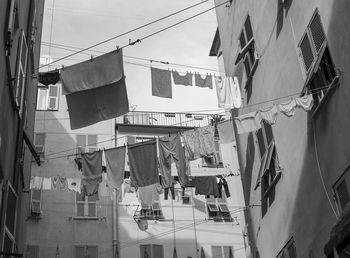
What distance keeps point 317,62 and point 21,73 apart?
20.0 ft

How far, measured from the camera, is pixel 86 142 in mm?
28750

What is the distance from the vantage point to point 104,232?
86.2 ft

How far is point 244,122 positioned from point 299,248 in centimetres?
305

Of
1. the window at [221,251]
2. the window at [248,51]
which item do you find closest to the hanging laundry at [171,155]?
the window at [248,51]

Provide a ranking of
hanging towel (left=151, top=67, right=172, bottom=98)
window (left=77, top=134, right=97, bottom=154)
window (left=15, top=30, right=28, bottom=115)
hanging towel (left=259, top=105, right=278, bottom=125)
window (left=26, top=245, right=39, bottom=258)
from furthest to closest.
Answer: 1. window (left=77, top=134, right=97, bottom=154)
2. window (left=26, top=245, right=39, bottom=258)
3. hanging towel (left=151, top=67, right=172, bottom=98)
4. hanging towel (left=259, top=105, right=278, bottom=125)
5. window (left=15, top=30, right=28, bottom=115)

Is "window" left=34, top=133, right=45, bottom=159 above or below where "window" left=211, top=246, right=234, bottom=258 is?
above

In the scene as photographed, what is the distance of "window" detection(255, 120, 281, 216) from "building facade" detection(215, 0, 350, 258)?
3cm

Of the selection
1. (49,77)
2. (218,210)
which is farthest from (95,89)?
(218,210)

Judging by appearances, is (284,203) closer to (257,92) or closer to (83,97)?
(257,92)

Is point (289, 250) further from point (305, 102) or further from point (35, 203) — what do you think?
point (35, 203)

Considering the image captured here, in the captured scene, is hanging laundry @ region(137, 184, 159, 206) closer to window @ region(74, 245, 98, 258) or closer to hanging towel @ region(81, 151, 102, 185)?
hanging towel @ region(81, 151, 102, 185)

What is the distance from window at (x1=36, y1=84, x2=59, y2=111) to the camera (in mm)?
29438

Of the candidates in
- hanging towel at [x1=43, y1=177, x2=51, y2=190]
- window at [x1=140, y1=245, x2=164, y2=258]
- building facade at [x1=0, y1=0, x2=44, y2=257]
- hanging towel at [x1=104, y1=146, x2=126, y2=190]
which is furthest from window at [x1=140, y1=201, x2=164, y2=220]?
building facade at [x1=0, y1=0, x2=44, y2=257]

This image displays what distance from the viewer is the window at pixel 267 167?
1415 centimetres
